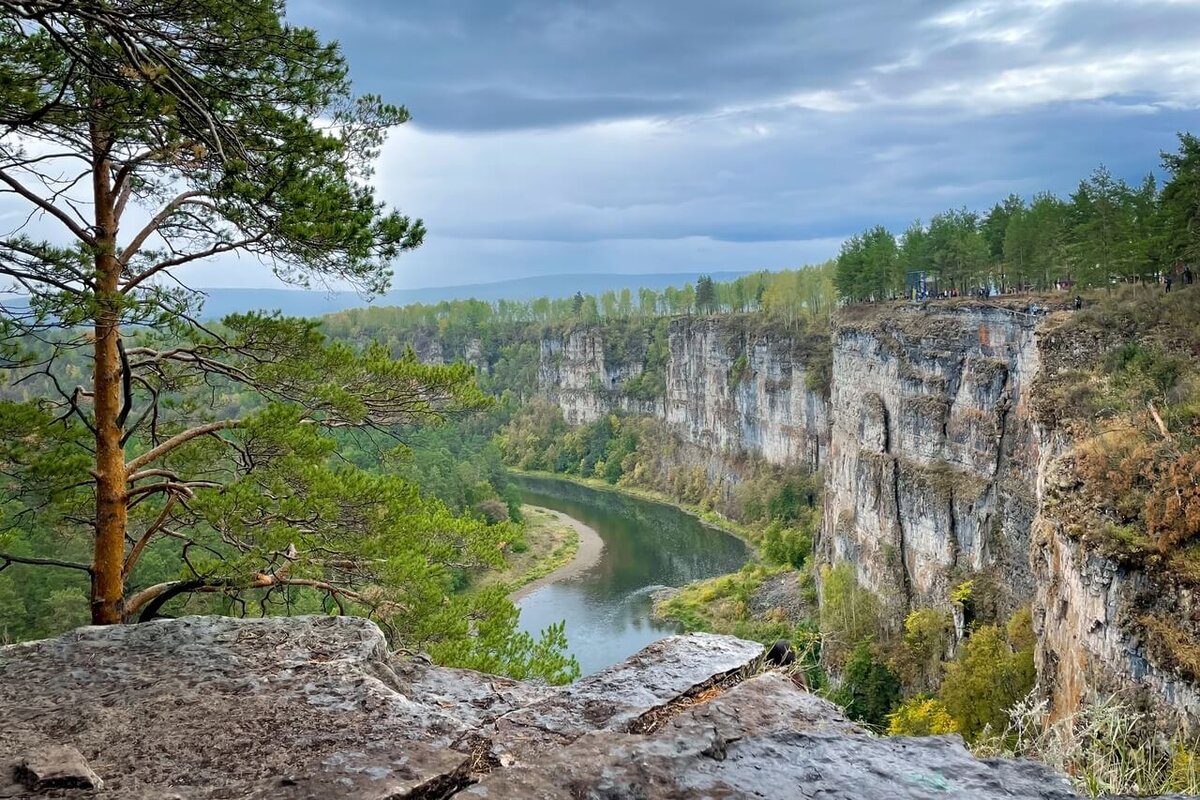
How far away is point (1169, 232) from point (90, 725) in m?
32.4

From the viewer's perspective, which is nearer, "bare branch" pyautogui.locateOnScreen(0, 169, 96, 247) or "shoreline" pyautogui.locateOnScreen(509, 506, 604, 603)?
"bare branch" pyautogui.locateOnScreen(0, 169, 96, 247)

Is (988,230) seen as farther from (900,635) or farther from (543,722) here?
(543,722)

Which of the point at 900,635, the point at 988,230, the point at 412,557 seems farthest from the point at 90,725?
the point at 988,230

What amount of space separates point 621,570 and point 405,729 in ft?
163

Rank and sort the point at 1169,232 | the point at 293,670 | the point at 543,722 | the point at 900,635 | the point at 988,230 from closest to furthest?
the point at 543,722, the point at 293,670, the point at 1169,232, the point at 900,635, the point at 988,230

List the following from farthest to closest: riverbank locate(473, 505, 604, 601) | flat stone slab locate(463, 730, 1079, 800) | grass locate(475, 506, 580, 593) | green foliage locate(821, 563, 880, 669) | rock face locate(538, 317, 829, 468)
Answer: rock face locate(538, 317, 829, 468)
grass locate(475, 506, 580, 593)
riverbank locate(473, 505, 604, 601)
green foliage locate(821, 563, 880, 669)
flat stone slab locate(463, 730, 1079, 800)

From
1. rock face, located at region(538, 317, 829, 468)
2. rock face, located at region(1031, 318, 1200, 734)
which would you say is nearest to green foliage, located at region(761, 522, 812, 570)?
rock face, located at region(538, 317, 829, 468)

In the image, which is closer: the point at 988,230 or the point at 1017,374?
the point at 1017,374

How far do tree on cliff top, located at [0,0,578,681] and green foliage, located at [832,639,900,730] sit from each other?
26150mm

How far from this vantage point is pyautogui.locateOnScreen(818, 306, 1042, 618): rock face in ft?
101

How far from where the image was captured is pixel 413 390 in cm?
855

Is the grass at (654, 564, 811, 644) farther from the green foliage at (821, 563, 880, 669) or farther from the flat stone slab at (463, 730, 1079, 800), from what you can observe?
the flat stone slab at (463, 730, 1079, 800)

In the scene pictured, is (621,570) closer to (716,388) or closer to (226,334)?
(716,388)

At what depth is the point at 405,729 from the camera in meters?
3.77
